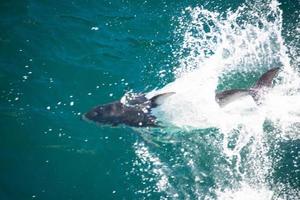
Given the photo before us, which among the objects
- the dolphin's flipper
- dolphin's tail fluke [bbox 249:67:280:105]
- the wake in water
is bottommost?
the dolphin's flipper

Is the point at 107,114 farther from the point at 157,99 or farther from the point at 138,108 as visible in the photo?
the point at 157,99

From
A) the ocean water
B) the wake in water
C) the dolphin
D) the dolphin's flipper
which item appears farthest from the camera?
the ocean water

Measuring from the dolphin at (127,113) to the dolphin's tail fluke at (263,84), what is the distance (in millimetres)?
2471

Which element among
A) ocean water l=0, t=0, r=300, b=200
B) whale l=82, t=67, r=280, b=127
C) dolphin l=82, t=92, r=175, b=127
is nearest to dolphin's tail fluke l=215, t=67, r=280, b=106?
whale l=82, t=67, r=280, b=127

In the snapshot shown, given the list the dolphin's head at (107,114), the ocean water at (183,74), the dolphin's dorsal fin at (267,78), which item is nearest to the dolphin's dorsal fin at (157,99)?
the ocean water at (183,74)

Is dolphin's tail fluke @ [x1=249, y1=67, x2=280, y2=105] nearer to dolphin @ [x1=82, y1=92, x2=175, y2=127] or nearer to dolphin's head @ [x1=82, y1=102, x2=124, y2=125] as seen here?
dolphin @ [x1=82, y1=92, x2=175, y2=127]

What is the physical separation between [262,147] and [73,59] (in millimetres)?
8917

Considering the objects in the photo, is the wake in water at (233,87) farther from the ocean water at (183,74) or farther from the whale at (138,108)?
the whale at (138,108)

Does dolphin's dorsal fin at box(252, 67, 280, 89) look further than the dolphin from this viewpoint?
No

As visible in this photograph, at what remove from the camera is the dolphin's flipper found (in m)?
7.34

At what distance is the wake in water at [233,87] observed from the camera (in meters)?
9.98

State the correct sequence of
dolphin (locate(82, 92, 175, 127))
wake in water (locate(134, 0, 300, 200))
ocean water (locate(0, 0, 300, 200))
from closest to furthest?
dolphin (locate(82, 92, 175, 127))
wake in water (locate(134, 0, 300, 200))
ocean water (locate(0, 0, 300, 200))

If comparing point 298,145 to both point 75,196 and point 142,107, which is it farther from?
point 75,196

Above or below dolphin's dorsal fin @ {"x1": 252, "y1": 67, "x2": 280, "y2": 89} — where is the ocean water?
above
